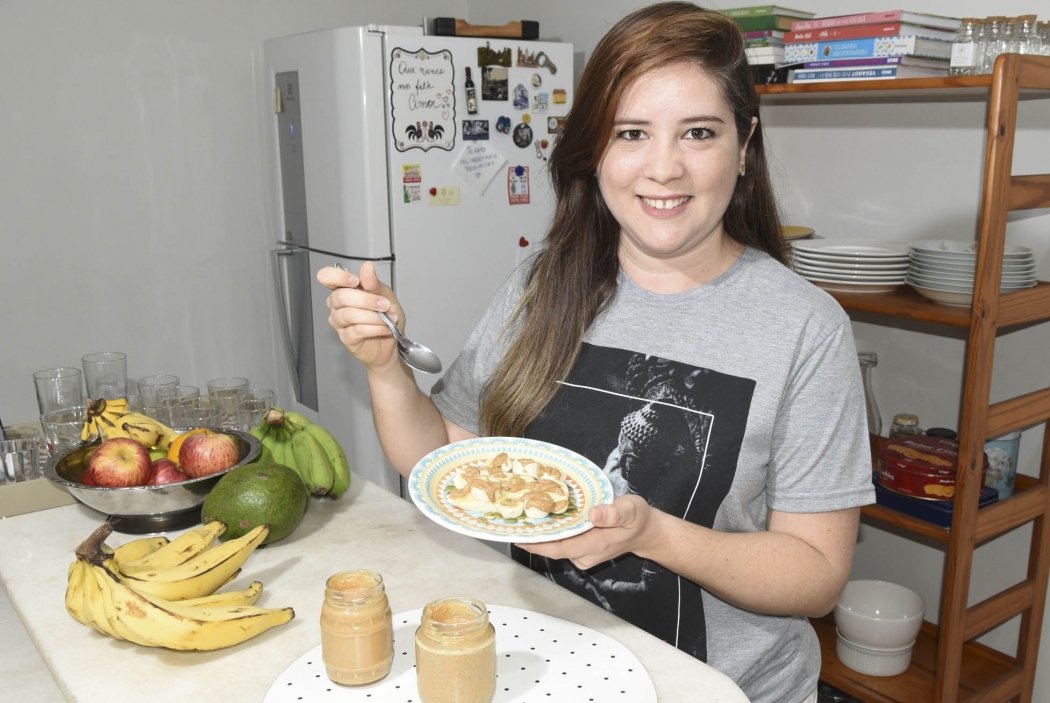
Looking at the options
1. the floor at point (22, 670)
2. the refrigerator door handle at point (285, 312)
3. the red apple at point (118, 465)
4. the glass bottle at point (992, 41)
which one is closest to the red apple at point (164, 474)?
the red apple at point (118, 465)

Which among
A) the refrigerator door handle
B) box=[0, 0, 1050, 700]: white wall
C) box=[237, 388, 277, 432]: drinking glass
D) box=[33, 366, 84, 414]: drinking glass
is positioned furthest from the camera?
the refrigerator door handle

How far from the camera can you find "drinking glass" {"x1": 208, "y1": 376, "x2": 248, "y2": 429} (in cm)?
177

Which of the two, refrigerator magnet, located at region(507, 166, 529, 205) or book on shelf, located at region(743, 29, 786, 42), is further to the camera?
refrigerator magnet, located at region(507, 166, 529, 205)

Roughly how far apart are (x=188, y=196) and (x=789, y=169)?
6.59ft

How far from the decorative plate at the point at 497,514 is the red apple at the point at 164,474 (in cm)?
44

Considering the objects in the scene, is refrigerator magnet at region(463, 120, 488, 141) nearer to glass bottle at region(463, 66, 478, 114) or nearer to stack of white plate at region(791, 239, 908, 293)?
glass bottle at region(463, 66, 478, 114)

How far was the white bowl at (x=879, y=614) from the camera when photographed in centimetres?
213

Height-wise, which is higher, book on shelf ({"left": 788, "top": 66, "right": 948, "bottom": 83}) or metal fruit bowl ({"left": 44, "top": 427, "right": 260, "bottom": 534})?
book on shelf ({"left": 788, "top": 66, "right": 948, "bottom": 83})

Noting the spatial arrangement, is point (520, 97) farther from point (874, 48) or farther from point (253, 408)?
point (253, 408)

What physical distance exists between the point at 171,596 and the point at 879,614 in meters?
1.69

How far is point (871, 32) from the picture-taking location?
6.45 ft

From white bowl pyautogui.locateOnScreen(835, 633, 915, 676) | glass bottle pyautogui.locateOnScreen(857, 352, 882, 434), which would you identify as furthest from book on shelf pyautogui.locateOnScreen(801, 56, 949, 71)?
white bowl pyautogui.locateOnScreen(835, 633, 915, 676)

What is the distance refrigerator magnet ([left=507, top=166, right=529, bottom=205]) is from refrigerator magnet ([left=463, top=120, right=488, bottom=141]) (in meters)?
0.15

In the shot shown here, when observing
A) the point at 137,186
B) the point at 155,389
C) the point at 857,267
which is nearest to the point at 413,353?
the point at 155,389
